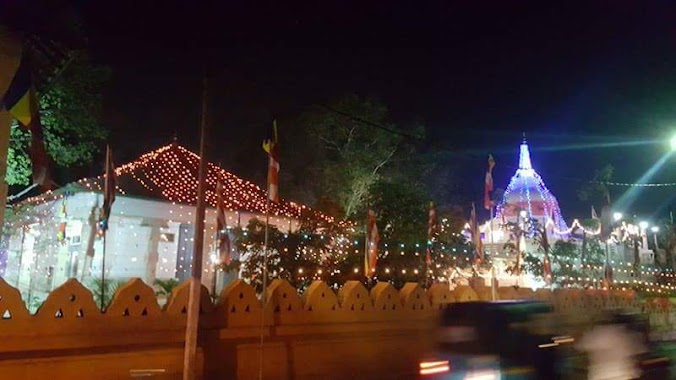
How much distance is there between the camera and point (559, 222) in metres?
40.0

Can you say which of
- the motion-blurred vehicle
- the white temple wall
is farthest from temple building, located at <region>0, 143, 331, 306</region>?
the motion-blurred vehicle

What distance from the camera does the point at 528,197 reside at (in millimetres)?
40438

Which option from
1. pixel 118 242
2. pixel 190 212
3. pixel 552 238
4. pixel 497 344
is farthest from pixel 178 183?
pixel 552 238

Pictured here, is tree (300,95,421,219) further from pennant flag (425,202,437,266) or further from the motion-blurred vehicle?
the motion-blurred vehicle

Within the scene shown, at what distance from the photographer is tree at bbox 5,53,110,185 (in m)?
13.0

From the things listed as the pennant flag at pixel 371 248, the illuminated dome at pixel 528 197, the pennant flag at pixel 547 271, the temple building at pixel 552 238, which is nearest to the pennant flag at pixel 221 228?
the pennant flag at pixel 371 248

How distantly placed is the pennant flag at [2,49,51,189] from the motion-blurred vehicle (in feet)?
21.6

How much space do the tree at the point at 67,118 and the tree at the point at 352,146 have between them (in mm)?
8905

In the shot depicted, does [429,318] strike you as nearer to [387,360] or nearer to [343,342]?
[387,360]

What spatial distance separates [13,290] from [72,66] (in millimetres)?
7979

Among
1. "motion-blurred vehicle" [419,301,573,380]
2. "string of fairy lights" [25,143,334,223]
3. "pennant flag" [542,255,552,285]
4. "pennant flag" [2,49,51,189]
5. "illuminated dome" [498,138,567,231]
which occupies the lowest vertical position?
"motion-blurred vehicle" [419,301,573,380]

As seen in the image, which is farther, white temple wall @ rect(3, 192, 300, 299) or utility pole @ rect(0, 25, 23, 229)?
white temple wall @ rect(3, 192, 300, 299)

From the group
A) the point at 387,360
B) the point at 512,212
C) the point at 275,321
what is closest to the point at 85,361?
the point at 275,321

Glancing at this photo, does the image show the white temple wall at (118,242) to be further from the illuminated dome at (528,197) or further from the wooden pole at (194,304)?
the illuminated dome at (528,197)
